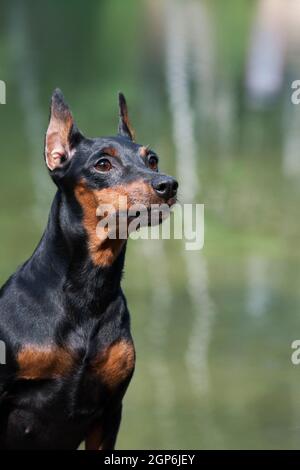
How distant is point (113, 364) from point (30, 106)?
1475 cm

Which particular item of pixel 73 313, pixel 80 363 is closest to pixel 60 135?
pixel 73 313

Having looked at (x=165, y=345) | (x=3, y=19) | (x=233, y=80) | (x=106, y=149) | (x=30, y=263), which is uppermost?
(x=3, y=19)

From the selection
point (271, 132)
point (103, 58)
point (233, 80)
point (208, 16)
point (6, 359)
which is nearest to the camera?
point (6, 359)

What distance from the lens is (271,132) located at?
19.2 meters

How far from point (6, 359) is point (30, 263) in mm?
529

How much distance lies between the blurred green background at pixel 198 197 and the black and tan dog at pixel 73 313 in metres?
2.48

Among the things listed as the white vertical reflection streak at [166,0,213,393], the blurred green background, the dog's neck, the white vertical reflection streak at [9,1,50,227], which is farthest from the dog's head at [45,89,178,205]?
the white vertical reflection streak at [9,1,50,227]

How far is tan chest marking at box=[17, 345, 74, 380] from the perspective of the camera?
6066 millimetres

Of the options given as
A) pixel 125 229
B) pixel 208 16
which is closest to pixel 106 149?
pixel 125 229

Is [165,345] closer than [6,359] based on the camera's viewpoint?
No

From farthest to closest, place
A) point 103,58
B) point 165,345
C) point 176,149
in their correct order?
1. point 103,58
2. point 176,149
3. point 165,345

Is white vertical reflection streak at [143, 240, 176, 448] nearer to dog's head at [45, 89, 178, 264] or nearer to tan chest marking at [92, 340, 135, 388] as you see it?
tan chest marking at [92, 340, 135, 388]

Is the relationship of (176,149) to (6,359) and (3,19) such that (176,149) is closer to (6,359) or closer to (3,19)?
(6,359)

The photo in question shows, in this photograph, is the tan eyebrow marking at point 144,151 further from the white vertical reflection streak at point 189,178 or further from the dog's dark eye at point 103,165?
the white vertical reflection streak at point 189,178
